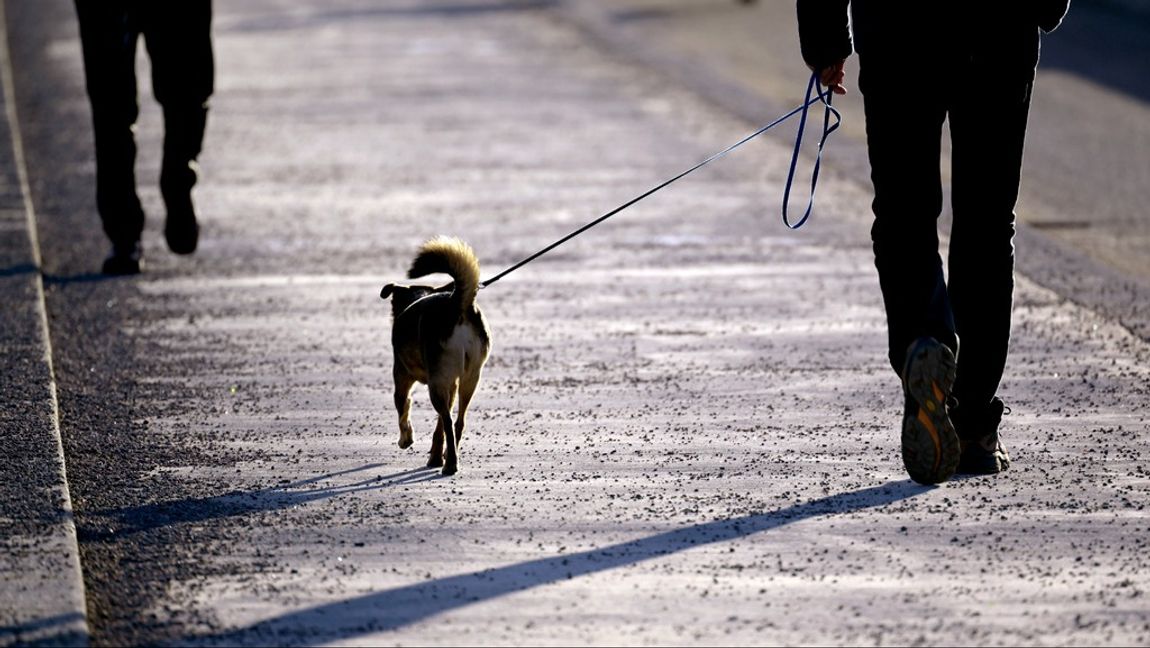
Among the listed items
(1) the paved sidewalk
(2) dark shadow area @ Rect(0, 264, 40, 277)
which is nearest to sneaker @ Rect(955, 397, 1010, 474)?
(1) the paved sidewalk

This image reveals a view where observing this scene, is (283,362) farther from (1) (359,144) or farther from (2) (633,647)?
(1) (359,144)

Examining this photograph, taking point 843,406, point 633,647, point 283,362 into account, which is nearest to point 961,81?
point 843,406

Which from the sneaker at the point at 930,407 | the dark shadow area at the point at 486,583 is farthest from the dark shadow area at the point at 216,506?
the sneaker at the point at 930,407

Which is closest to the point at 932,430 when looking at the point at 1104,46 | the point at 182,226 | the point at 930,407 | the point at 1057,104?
the point at 930,407

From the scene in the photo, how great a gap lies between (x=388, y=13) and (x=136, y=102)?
11472mm

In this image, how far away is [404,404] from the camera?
5.59 m

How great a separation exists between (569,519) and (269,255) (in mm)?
4096

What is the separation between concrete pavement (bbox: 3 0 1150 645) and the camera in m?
4.34

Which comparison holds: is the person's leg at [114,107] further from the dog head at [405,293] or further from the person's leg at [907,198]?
the person's leg at [907,198]

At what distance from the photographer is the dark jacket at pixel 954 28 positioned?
5.05 metres

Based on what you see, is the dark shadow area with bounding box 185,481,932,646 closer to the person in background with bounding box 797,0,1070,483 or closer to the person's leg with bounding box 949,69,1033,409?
the person in background with bounding box 797,0,1070,483

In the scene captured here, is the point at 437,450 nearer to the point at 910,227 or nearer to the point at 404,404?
the point at 404,404

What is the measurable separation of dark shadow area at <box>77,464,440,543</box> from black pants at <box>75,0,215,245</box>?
11.0 feet

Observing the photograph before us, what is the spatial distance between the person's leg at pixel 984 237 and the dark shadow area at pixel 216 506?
5.17ft
